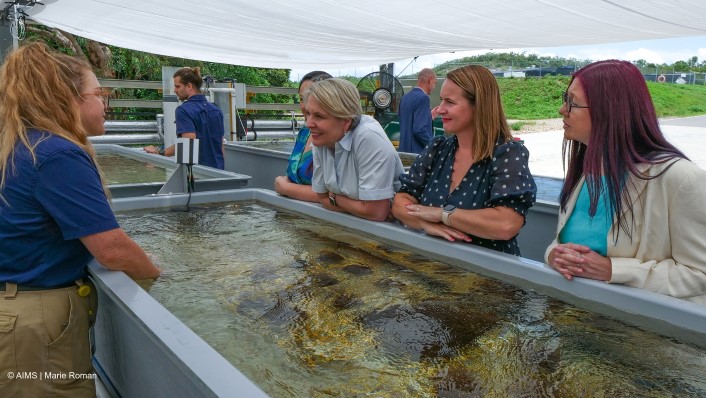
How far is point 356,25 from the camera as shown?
5.82 meters

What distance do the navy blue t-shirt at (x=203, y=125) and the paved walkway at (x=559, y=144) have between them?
693cm

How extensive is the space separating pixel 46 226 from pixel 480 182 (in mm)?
1500

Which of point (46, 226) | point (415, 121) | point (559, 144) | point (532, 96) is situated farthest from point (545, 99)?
point (46, 226)

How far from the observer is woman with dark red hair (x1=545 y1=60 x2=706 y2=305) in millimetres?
1527

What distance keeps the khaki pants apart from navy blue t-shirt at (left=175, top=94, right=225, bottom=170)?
3005mm

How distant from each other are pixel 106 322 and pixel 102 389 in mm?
259

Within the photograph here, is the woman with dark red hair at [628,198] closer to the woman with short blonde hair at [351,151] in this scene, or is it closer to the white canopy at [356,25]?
the woman with short blonde hair at [351,151]

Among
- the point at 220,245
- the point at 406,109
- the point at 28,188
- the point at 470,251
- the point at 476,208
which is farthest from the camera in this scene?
the point at 406,109

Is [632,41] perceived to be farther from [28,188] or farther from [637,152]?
[28,188]

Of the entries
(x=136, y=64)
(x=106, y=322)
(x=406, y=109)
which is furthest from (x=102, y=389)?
(x=136, y=64)

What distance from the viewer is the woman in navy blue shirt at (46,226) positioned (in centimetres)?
154

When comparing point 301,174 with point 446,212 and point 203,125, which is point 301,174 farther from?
point 203,125

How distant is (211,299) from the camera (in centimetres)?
173

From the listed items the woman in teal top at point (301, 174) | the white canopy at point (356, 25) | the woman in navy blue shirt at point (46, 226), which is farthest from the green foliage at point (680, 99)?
the woman in navy blue shirt at point (46, 226)
